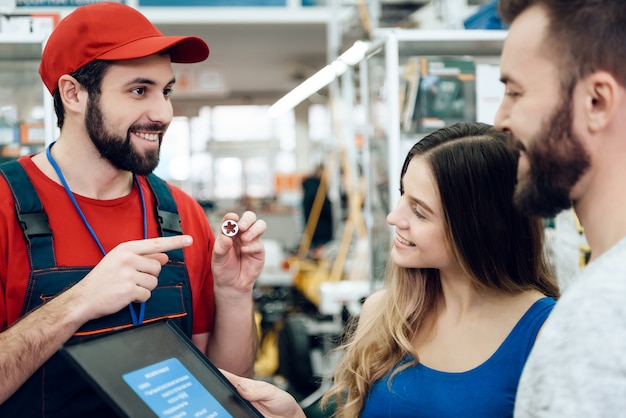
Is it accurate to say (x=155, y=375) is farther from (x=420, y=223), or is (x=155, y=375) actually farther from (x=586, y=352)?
(x=586, y=352)

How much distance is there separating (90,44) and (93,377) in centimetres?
95

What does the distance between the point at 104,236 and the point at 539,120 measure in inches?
45.5

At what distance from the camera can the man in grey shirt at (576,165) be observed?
0.85m

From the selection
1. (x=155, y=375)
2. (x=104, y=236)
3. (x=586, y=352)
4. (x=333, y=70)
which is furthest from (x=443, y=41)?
(x=333, y=70)

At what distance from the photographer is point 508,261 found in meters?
1.59

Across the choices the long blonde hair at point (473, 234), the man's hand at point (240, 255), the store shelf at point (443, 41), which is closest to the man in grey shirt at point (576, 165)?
the long blonde hair at point (473, 234)

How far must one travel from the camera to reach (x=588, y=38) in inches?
38.4

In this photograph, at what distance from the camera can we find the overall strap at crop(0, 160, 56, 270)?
157 centimetres

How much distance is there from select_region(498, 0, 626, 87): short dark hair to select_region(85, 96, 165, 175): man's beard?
1125 millimetres

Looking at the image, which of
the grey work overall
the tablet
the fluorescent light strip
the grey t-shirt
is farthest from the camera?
the fluorescent light strip

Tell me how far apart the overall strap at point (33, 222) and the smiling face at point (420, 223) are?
84cm

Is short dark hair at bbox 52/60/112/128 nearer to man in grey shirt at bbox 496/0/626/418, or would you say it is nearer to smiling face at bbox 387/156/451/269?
smiling face at bbox 387/156/451/269

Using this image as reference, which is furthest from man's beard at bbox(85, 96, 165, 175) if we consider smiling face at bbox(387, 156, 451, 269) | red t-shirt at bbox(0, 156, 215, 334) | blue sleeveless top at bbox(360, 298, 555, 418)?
blue sleeveless top at bbox(360, 298, 555, 418)

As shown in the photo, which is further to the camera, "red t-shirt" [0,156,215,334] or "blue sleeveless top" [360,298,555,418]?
"red t-shirt" [0,156,215,334]
